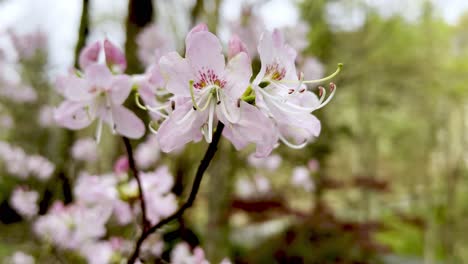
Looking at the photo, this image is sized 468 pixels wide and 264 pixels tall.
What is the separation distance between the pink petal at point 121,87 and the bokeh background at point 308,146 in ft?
0.47

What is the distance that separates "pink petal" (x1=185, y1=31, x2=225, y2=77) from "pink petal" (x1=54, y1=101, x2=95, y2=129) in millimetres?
197

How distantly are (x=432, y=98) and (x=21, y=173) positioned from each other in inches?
168

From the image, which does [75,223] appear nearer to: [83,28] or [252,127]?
[83,28]

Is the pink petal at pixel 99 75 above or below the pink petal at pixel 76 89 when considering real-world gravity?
above

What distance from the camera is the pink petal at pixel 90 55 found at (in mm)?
528

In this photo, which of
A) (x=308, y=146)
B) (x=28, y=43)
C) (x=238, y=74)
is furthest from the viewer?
(x=308, y=146)

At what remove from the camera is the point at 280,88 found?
401 mm

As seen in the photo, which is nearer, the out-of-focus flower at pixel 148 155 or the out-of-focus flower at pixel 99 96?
the out-of-focus flower at pixel 99 96

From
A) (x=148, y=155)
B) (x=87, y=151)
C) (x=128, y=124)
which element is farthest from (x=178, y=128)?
(x=87, y=151)

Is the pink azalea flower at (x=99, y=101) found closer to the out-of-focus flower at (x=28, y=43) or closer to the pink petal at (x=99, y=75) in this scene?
the pink petal at (x=99, y=75)

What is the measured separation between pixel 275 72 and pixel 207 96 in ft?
0.22

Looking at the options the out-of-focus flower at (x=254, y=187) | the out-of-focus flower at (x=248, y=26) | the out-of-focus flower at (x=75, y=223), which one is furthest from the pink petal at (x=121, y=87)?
the out-of-focus flower at (x=254, y=187)

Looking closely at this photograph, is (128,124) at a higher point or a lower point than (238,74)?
lower

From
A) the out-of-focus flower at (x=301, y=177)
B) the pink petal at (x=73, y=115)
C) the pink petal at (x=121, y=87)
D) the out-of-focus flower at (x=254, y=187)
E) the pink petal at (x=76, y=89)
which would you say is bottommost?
the out-of-focus flower at (x=254, y=187)
